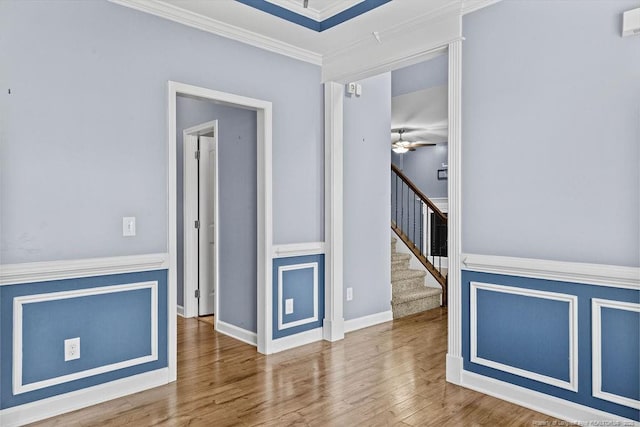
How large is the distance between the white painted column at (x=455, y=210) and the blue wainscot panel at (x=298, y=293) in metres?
1.40

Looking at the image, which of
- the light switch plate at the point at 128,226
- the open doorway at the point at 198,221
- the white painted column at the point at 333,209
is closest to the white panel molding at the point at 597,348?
the white painted column at the point at 333,209

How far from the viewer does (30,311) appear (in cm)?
250

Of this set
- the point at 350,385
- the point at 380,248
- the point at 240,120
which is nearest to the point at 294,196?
the point at 240,120

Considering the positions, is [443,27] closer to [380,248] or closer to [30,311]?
[380,248]

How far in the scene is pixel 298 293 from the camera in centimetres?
392

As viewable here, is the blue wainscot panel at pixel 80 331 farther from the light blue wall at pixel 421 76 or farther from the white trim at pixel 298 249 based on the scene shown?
the light blue wall at pixel 421 76

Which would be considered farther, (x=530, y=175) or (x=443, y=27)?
(x=443, y=27)

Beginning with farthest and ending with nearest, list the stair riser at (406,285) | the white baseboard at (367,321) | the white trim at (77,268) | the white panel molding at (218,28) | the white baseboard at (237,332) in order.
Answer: the stair riser at (406,285) < the white baseboard at (367,321) < the white baseboard at (237,332) < the white panel molding at (218,28) < the white trim at (77,268)

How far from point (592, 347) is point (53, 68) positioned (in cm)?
358

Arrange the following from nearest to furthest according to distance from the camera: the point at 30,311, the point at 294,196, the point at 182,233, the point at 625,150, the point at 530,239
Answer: the point at 625,150 → the point at 30,311 → the point at 530,239 → the point at 294,196 → the point at 182,233

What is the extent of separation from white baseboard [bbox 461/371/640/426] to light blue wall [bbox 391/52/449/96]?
3.35 meters

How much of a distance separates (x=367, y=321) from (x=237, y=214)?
178 centimetres

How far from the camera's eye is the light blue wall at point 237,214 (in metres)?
3.96

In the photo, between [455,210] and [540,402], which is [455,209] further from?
[540,402]
